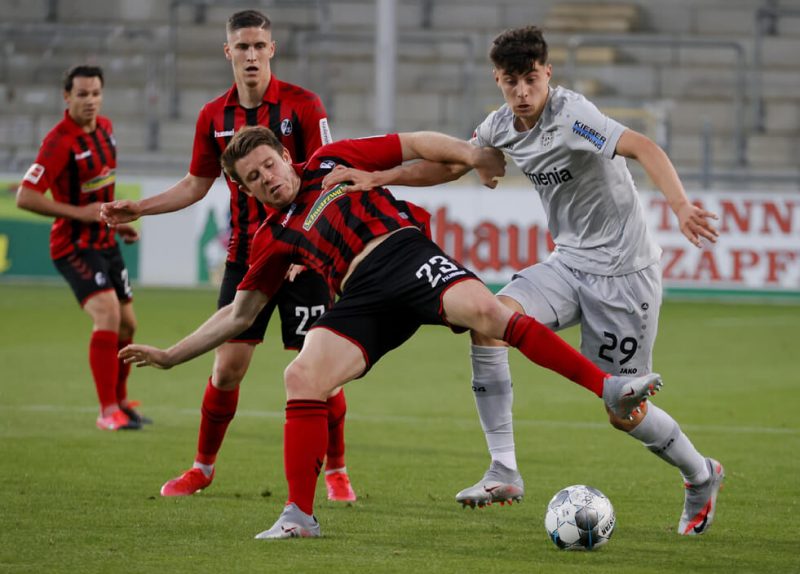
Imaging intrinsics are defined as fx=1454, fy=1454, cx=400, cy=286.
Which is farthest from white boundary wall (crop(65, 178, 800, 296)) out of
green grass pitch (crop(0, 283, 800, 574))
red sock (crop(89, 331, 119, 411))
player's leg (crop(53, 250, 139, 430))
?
red sock (crop(89, 331, 119, 411))

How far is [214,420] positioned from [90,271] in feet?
8.63

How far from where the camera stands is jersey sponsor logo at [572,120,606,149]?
5.86 m

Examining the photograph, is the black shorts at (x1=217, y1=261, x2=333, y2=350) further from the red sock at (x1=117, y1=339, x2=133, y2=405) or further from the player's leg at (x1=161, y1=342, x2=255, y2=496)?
the red sock at (x1=117, y1=339, x2=133, y2=405)

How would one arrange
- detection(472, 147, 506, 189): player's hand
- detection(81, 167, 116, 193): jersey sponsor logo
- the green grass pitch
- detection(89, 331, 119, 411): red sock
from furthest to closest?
detection(81, 167, 116, 193): jersey sponsor logo, detection(89, 331, 119, 411): red sock, detection(472, 147, 506, 189): player's hand, the green grass pitch

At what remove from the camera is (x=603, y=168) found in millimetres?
6203

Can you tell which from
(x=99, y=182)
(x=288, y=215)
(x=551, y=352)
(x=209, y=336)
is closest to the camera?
(x=551, y=352)

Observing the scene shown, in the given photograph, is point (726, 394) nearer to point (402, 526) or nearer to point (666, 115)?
point (402, 526)

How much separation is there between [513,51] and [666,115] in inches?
574

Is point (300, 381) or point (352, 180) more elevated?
point (352, 180)

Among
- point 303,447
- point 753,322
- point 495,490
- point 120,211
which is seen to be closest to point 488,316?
point 495,490

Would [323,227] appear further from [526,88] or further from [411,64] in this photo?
[411,64]

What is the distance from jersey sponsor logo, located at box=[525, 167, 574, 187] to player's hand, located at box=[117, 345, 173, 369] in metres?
1.74

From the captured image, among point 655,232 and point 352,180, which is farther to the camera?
point 655,232

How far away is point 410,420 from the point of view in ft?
31.5
